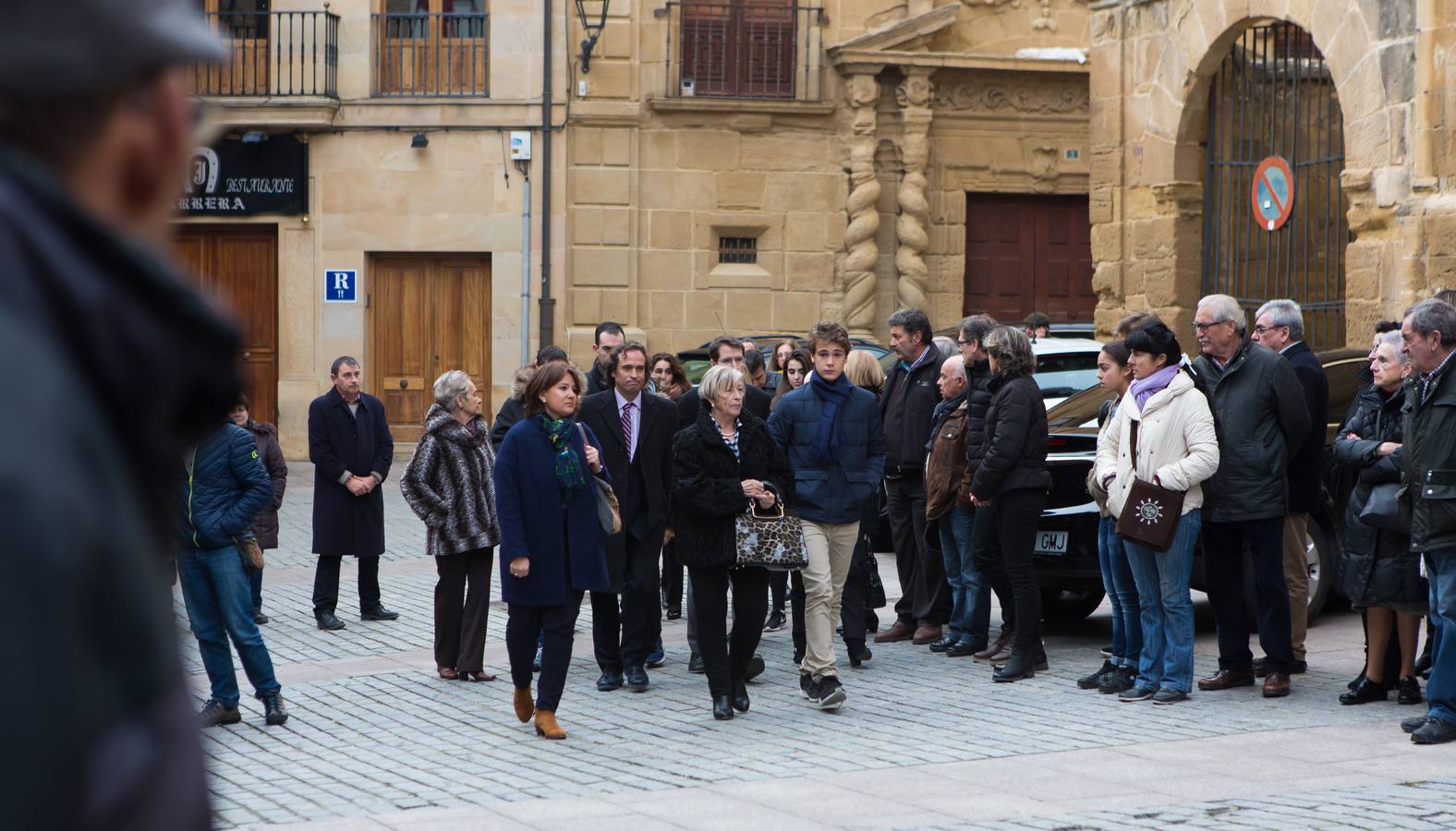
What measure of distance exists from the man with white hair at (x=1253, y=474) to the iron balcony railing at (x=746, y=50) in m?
16.0

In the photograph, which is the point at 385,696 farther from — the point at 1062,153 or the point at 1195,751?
the point at 1062,153

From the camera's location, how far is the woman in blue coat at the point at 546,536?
8047 millimetres

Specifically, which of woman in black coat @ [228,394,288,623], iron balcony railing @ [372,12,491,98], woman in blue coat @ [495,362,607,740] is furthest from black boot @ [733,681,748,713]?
iron balcony railing @ [372,12,491,98]

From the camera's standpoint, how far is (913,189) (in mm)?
24531

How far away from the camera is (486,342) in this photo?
79.4 feet

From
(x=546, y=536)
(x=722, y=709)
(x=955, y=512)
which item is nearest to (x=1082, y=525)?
(x=955, y=512)

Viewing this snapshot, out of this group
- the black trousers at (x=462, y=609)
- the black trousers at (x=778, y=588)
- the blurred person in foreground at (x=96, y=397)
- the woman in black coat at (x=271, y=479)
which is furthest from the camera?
the woman in black coat at (x=271, y=479)

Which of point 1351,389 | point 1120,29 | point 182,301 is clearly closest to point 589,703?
point 1351,389

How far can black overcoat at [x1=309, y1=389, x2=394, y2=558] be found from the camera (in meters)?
11.4

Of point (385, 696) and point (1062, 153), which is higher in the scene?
point (1062, 153)

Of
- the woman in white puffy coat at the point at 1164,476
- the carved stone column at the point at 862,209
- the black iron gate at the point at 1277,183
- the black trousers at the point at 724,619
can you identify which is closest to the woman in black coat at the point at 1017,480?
the woman in white puffy coat at the point at 1164,476

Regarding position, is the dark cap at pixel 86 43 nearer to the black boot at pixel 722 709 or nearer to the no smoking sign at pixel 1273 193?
the black boot at pixel 722 709

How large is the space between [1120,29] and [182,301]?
15.8 m

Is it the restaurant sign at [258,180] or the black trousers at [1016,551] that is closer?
the black trousers at [1016,551]
